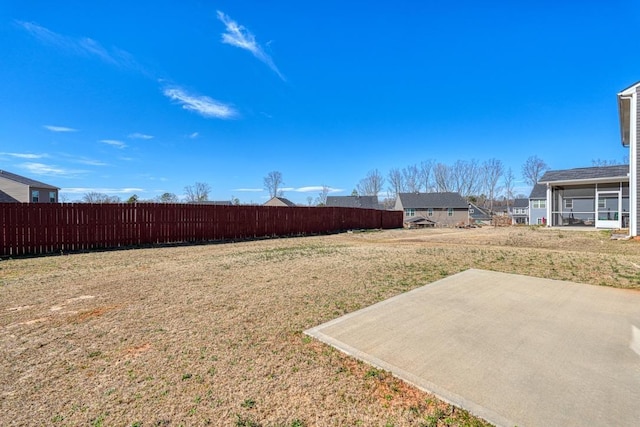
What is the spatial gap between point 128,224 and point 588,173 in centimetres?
2453

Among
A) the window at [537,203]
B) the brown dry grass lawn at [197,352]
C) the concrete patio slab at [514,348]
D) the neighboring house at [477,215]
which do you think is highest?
the window at [537,203]

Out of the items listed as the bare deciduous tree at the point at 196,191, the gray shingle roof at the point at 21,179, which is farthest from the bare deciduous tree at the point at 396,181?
the gray shingle roof at the point at 21,179

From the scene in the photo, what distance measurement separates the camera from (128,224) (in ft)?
35.7

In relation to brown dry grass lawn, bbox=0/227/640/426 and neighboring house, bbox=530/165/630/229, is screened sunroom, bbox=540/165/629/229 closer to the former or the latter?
neighboring house, bbox=530/165/630/229

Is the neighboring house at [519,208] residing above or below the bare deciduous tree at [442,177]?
below

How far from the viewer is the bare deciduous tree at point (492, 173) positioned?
51869mm

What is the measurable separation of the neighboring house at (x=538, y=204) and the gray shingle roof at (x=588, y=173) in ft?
46.8

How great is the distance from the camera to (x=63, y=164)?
29703 mm

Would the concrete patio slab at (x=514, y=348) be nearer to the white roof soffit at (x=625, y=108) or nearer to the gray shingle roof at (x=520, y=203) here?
the white roof soffit at (x=625, y=108)

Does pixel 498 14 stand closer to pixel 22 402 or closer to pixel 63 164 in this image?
pixel 22 402

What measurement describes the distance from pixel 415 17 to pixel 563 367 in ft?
44.7

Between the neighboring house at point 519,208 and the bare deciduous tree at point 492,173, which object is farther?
the neighboring house at point 519,208

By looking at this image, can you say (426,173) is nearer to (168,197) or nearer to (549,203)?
(549,203)

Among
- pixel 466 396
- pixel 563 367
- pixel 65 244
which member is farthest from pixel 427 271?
pixel 65 244
